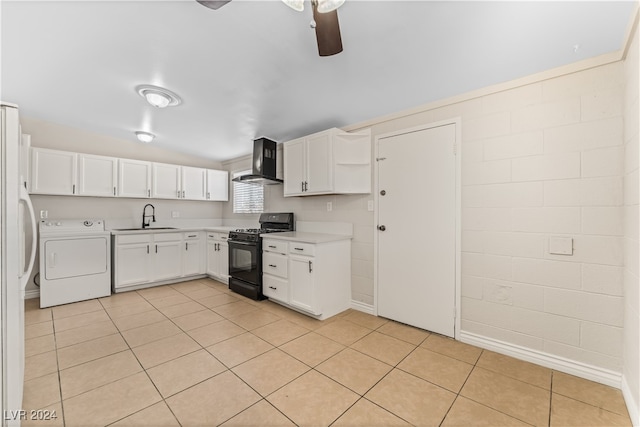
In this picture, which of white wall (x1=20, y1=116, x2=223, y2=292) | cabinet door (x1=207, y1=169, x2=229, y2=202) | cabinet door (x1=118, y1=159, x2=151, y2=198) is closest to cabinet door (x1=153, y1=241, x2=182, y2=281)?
white wall (x1=20, y1=116, x2=223, y2=292)

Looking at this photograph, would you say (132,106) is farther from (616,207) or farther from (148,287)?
(616,207)

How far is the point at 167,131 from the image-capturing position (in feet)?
13.5

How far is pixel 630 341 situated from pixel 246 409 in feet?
7.93

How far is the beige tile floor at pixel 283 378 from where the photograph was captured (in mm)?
1594

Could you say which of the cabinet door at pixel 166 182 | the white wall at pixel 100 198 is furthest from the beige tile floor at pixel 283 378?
the cabinet door at pixel 166 182

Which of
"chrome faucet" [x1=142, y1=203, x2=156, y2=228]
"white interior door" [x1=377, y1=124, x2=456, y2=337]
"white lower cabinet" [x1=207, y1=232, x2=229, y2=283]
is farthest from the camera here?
"chrome faucet" [x1=142, y1=203, x2=156, y2=228]

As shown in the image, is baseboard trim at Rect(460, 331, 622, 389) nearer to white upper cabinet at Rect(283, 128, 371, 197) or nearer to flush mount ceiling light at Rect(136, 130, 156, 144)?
white upper cabinet at Rect(283, 128, 371, 197)

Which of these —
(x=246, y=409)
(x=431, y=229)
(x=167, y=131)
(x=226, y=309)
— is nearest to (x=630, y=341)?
(x=431, y=229)

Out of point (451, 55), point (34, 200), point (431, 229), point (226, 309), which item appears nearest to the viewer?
point (451, 55)

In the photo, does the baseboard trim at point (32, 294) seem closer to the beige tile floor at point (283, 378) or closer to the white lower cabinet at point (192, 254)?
the beige tile floor at point (283, 378)

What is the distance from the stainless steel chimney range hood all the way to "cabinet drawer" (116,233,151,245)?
1.73 m

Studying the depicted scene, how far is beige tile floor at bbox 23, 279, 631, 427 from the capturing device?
5.23 ft

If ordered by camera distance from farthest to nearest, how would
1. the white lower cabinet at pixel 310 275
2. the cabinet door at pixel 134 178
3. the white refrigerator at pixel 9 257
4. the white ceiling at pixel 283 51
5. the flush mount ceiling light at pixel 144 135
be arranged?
the cabinet door at pixel 134 178
the flush mount ceiling light at pixel 144 135
the white lower cabinet at pixel 310 275
the white ceiling at pixel 283 51
the white refrigerator at pixel 9 257

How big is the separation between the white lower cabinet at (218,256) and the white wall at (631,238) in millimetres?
4273
